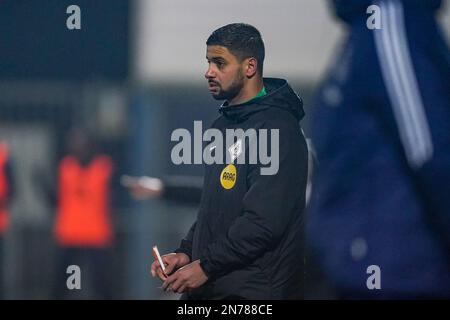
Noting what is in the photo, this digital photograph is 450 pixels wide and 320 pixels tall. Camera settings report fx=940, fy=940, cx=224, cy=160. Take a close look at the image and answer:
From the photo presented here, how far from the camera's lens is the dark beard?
2721mm

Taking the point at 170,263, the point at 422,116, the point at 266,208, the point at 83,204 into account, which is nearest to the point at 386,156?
the point at 422,116

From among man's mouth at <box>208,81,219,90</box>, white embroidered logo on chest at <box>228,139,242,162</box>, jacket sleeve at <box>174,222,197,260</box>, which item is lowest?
jacket sleeve at <box>174,222,197,260</box>

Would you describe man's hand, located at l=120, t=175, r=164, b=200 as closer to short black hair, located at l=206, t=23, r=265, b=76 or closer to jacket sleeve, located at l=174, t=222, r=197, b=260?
jacket sleeve, located at l=174, t=222, r=197, b=260

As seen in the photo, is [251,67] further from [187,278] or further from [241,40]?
[187,278]

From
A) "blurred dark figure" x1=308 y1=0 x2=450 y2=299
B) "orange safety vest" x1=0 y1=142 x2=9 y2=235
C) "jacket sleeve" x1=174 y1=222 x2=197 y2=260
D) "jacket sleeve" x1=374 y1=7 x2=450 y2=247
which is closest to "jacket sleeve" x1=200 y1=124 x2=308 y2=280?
"jacket sleeve" x1=174 y1=222 x2=197 y2=260

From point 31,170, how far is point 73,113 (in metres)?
0.27

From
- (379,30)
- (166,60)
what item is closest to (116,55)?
(166,60)

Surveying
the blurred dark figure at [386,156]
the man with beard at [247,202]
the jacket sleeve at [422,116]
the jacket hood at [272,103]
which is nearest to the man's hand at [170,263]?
the man with beard at [247,202]

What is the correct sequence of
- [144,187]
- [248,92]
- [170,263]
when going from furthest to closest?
[144,187] < [170,263] < [248,92]

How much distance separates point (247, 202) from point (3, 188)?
3.19 feet

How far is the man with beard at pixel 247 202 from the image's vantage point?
8.63 ft

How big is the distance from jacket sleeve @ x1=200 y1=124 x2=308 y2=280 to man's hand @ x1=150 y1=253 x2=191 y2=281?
0.43 ft

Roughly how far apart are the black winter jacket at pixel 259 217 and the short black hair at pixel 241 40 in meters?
0.10

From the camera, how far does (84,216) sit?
3.05m
